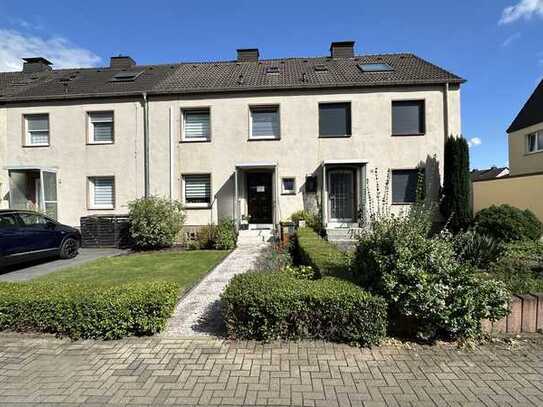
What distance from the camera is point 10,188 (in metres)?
13.9

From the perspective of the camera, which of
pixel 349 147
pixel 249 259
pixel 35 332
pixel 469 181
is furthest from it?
pixel 349 147

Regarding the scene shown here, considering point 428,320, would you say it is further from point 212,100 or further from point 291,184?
point 212,100

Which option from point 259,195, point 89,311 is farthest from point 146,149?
point 89,311

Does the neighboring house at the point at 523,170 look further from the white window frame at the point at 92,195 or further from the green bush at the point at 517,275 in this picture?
the white window frame at the point at 92,195

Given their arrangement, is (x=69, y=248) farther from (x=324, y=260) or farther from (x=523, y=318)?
(x=523, y=318)

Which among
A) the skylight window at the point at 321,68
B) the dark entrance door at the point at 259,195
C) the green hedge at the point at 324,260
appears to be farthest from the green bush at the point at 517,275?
the skylight window at the point at 321,68

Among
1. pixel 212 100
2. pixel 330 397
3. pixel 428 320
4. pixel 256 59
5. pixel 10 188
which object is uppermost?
pixel 256 59

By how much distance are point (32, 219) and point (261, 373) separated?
9.12 meters

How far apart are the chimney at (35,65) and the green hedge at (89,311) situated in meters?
20.0

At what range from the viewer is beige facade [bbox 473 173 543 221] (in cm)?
1578

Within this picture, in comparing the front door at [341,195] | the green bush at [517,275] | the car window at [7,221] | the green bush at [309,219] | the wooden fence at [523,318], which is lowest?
the wooden fence at [523,318]

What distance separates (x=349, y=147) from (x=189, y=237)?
755 cm

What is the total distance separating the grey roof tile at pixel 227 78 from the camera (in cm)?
1427

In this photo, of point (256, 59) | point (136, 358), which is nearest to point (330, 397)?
point (136, 358)
